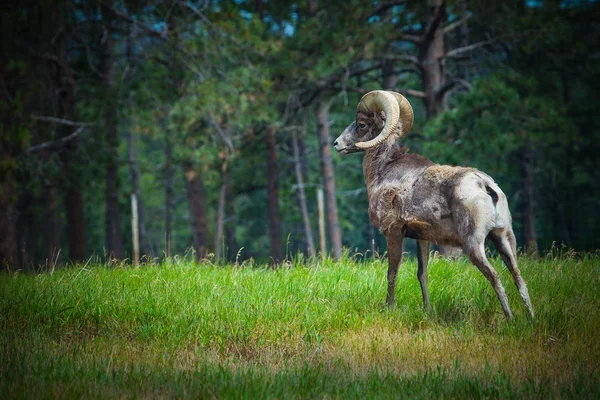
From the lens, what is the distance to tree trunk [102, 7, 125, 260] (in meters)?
20.2

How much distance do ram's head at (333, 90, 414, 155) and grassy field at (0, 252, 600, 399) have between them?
171 cm

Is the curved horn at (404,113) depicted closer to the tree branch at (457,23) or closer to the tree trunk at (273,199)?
the tree branch at (457,23)

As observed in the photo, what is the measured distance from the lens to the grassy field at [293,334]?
540 centimetres

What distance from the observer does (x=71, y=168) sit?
62.8ft

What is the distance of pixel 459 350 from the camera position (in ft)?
21.0

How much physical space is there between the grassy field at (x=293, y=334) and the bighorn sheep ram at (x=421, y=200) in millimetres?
532

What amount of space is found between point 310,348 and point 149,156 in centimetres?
4708

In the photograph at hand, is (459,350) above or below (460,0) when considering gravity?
below

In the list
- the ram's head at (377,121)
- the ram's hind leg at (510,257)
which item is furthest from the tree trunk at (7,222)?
the ram's hind leg at (510,257)

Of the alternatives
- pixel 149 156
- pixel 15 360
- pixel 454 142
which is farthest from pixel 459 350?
pixel 149 156

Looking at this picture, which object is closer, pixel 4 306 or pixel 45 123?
pixel 4 306

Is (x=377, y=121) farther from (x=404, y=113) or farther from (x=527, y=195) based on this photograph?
(x=527, y=195)

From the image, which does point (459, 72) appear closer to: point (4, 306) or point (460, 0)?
point (460, 0)

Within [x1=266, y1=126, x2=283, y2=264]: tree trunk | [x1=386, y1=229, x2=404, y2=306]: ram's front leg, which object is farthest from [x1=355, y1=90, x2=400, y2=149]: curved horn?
[x1=266, y1=126, x2=283, y2=264]: tree trunk
